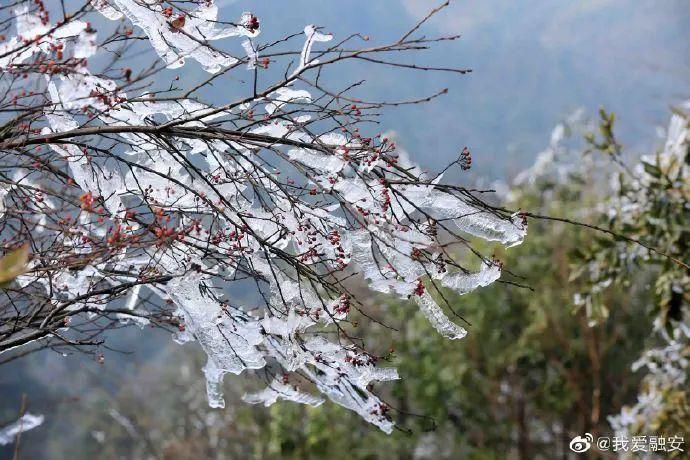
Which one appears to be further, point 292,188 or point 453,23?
point 453,23

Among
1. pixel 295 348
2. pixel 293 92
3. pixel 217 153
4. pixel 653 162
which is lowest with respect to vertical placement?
pixel 653 162

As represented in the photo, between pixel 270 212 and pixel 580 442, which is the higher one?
pixel 270 212

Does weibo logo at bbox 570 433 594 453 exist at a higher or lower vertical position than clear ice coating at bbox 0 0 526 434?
lower

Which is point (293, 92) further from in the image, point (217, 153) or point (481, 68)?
point (481, 68)

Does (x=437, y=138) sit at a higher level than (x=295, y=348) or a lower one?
lower

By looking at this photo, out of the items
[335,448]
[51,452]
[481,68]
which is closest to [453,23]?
[481,68]

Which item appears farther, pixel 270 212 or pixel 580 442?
pixel 580 442

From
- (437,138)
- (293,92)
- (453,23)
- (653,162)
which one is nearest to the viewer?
(293,92)

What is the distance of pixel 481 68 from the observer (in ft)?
366

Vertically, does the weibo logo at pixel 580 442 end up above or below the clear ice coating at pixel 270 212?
below

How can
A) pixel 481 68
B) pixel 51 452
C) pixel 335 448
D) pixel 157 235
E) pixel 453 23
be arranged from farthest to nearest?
pixel 453 23 < pixel 481 68 < pixel 51 452 < pixel 335 448 < pixel 157 235

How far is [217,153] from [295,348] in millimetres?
723

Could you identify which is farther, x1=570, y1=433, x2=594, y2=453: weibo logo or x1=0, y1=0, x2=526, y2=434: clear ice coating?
x1=570, y1=433, x2=594, y2=453: weibo logo

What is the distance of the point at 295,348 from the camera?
8.34 ft
